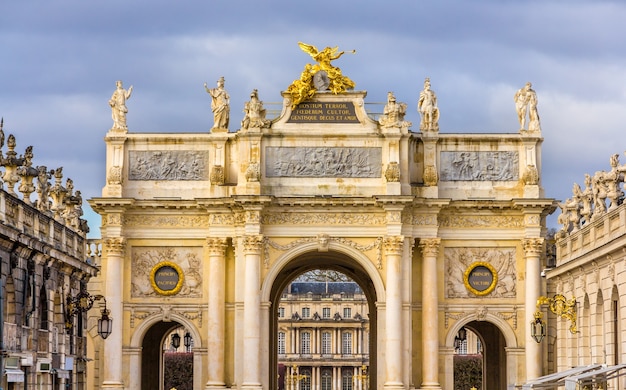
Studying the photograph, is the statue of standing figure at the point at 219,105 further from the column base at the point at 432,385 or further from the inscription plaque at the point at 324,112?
the column base at the point at 432,385

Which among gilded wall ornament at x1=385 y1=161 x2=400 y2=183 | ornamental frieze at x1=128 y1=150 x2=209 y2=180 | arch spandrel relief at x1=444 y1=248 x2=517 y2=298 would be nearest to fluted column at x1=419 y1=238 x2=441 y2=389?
arch spandrel relief at x1=444 y1=248 x2=517 y2=298

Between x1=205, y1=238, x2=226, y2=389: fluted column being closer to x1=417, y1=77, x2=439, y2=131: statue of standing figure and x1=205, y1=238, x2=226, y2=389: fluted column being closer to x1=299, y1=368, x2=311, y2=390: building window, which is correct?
x1=417, y1=77, x2=439, y2=131: statue of standing figure

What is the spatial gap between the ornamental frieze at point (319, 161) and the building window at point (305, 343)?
110621mm

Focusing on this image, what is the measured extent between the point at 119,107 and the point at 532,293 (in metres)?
20.5

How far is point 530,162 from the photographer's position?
6919cm

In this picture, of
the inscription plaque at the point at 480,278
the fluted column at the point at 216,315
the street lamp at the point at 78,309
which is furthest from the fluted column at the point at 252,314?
the street lamp at the point at 78,309

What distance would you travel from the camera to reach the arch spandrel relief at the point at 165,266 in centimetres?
6944

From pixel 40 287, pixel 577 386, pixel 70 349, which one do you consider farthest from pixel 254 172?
pixel 577 386

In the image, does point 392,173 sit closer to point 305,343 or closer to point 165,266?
point 165,266

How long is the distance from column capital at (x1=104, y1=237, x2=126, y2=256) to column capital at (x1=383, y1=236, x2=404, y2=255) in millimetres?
11876

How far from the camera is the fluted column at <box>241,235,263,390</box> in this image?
67125mm

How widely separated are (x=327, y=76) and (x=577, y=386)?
2673 cm

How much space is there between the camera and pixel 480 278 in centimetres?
6931

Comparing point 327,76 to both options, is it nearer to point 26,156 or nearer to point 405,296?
point 405,296
